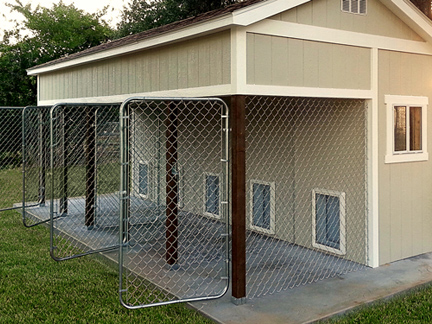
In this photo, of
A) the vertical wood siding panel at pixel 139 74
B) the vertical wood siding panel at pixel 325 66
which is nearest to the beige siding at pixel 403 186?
the vertical wood siding panel at pixel 325 66

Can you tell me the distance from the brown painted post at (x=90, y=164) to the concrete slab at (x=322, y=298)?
325 cm

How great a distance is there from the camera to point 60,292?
492 centimetres

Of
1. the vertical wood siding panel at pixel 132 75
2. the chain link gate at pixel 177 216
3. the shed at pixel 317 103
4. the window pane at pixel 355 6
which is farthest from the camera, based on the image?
the vertical wood siding panel at pixel 132 75

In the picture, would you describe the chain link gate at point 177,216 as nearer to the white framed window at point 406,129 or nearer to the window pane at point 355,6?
the window pane at point 355,6

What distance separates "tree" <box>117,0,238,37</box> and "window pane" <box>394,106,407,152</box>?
13467 millimetres

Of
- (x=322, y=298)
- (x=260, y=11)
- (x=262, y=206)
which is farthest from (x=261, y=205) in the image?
(x=260, y=11)

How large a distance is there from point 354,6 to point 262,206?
297 cm

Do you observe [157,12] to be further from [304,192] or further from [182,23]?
[304,192]

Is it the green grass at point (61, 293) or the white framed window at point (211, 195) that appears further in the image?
the white framed window at point (211, 195)

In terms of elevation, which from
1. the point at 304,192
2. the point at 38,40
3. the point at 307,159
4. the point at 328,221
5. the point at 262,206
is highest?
the point at 38,40

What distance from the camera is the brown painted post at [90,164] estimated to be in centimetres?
705

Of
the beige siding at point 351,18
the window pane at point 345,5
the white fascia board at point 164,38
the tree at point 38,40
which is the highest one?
the tree at point 38,40

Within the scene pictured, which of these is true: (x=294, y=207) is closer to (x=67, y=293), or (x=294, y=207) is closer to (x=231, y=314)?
(x=231, y=314)

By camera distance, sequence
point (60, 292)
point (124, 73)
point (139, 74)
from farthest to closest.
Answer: point (124, 73) → point (139, 74) → point (60, 292)
